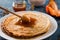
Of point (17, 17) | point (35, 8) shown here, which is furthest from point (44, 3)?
point (17, 17)

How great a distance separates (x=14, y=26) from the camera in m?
1.01

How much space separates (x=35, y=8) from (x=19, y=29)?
1.36 ft

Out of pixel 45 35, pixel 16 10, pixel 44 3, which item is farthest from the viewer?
pixel 44 3

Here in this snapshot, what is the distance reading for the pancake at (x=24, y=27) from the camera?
0.94 m

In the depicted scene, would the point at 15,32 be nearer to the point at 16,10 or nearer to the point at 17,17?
the point at 17,17

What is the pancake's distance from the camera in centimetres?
94

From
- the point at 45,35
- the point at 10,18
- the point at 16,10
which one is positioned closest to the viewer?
the point at 45,35

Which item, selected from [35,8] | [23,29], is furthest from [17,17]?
[35,8]

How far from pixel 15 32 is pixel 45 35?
169mm

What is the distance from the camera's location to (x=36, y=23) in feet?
3.39

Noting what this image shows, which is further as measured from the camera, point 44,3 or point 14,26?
point 44,3

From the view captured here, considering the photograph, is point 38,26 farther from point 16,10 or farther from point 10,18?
point 16,10

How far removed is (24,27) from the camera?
994 millimetres

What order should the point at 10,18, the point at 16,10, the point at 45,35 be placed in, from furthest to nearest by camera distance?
the point at 16,10, the point at 10,18, the point at 45,35
